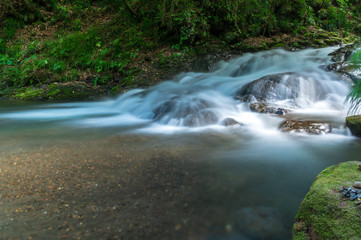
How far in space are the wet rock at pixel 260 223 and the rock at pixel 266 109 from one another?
13.6 feet

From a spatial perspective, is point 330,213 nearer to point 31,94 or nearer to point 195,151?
point 195,151

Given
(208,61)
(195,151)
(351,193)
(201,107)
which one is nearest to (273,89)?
(201,107)

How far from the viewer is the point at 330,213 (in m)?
1.60

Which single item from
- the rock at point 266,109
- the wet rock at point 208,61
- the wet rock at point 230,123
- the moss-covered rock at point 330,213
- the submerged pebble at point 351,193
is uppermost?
the wet rock at point 208,61

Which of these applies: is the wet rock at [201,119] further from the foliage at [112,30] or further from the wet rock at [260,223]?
the foliage at [112,30]

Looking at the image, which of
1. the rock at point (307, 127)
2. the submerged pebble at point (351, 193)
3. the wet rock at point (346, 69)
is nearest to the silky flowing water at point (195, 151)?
the rock at point (307, 127)

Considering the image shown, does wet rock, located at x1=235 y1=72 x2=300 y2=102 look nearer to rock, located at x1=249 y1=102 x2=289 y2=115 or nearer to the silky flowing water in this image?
the silky flowing water

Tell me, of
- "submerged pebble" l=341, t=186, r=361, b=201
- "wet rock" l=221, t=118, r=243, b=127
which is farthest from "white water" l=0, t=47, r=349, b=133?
"submerged pebble" l=341, t=186, r=361, b=201

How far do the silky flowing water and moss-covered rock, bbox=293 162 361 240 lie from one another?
0.36 meters

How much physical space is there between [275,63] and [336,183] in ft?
31.7

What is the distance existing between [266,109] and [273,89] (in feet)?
3.98

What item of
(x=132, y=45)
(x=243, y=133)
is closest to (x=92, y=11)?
(x=132, y=45)

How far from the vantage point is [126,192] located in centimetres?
254

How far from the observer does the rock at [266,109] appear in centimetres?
607
